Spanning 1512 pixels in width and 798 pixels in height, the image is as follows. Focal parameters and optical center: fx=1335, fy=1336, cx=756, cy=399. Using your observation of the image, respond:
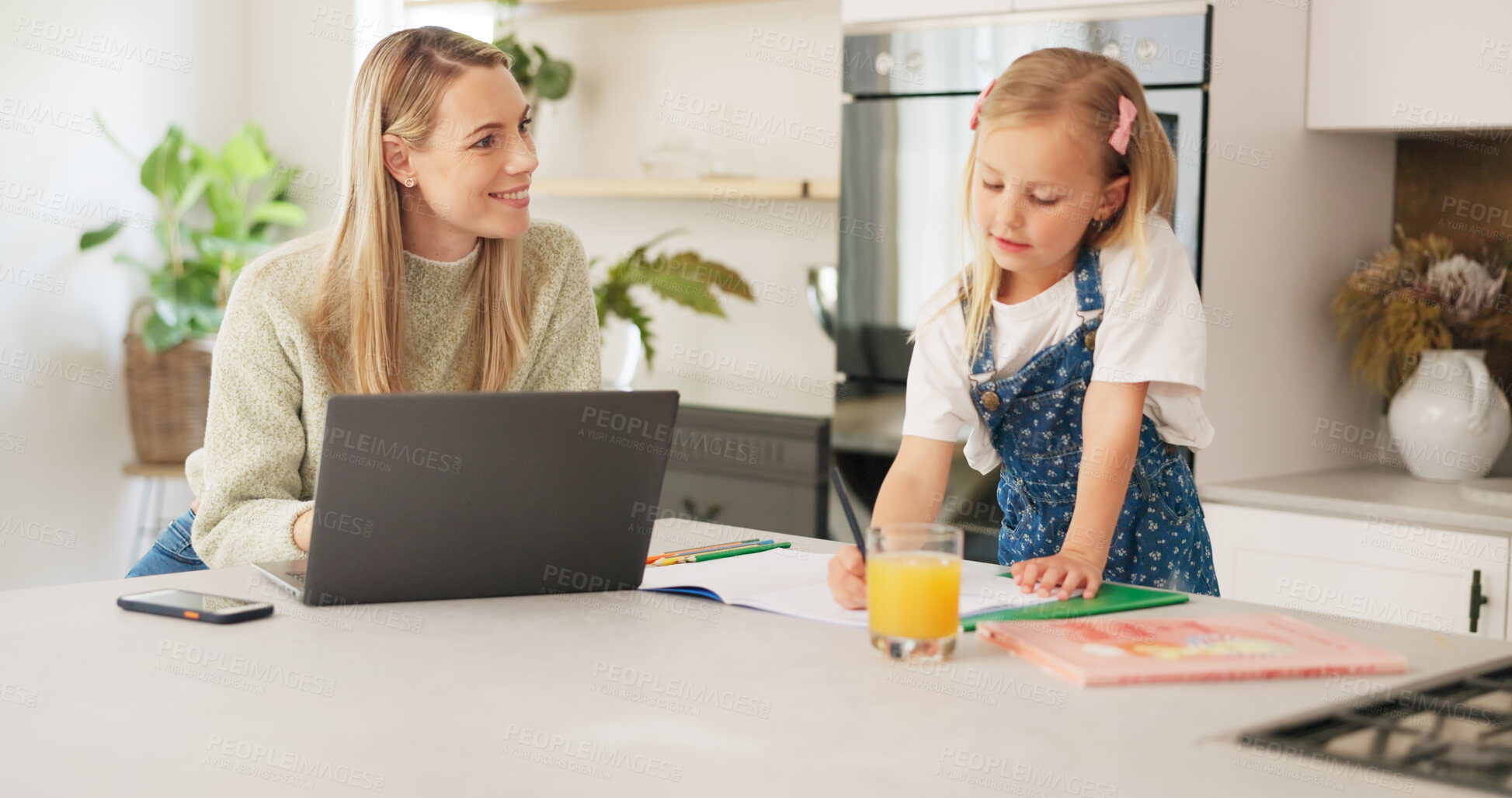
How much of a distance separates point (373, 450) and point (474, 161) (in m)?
0.76

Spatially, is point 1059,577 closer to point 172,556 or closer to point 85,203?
point 172,556

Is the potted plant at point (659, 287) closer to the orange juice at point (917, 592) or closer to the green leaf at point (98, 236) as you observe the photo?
the green leaf at point (98, 236)

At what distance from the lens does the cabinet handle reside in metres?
2.00

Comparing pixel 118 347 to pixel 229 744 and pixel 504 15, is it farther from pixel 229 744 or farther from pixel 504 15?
pixel 229 744

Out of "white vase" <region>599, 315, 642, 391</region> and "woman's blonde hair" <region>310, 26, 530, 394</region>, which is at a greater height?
"woman's blonde hair" <region>310, 26, 530, 394</region>

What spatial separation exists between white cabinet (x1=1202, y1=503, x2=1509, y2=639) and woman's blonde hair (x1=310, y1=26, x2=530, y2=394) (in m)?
1.20

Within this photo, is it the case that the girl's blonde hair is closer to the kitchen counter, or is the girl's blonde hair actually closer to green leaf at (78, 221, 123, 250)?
the kitchen counter

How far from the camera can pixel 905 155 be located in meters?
2.52

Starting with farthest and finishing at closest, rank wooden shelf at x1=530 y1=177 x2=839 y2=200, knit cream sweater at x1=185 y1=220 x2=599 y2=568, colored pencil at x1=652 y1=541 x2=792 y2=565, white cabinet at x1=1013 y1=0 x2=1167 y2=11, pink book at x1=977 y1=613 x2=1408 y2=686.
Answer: wooden shelf at x1=530 y1=177 x2=839 y2=200
white cabinet at x1=1013 y1=0 x2=1167 y2=11
knit cream sweater at x1=185 y1=220 x2=599 y2=568
colored pencil at x1=652 y1=541 x2=792 y2=565
pink book at x1=977 y1=613 x2=1408 y2=686

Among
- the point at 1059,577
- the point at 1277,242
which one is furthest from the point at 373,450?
the point at 1277,242

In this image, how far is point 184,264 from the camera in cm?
351

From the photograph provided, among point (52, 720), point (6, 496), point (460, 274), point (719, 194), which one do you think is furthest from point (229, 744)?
point (6, 496)

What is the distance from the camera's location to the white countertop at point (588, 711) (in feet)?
2.50

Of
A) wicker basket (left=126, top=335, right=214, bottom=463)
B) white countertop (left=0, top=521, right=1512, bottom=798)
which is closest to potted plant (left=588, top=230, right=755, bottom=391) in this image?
wicker basket (left=126, top=335, right=214, bottom=463)
